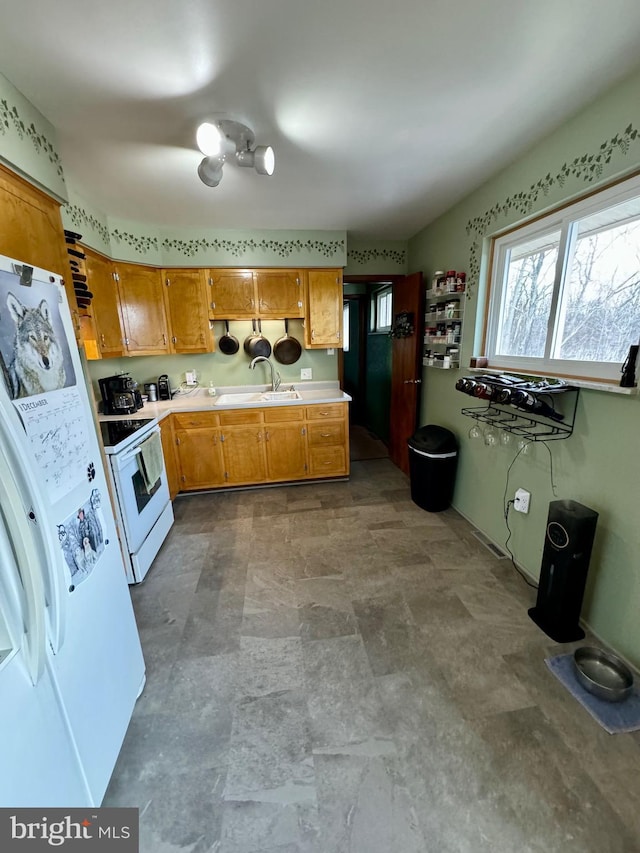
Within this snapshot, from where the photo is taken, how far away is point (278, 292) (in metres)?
3.33

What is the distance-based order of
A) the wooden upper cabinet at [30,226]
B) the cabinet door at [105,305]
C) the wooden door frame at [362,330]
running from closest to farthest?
the wooden upper cabinet at [30,226] < the cabinet door at [105,305] < the wooden door frame at [362,330]

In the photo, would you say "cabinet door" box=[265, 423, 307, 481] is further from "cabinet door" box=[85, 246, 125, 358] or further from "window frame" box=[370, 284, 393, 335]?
A: "window frame" box=[370, 284, 393, 335]

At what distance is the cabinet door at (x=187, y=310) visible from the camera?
10.6ft

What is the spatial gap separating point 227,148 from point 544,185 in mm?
1689

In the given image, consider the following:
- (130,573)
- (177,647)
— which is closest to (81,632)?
(177,647)

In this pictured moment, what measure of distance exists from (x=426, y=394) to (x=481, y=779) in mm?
2730

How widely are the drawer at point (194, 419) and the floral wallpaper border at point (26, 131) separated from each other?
6.09 ft

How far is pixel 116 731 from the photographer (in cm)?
119

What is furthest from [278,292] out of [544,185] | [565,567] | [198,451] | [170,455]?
[565,567]

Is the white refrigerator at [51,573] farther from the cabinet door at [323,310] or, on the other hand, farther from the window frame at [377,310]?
the window frame at [377,310]

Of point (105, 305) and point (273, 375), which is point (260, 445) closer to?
point (273, 375)

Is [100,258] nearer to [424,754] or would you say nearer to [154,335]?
[154,335]

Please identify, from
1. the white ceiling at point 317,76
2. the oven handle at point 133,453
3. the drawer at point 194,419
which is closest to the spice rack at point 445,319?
the white ceiling at point 317,76

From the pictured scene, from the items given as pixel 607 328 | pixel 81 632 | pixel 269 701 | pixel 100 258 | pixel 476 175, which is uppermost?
pixel 476 175
